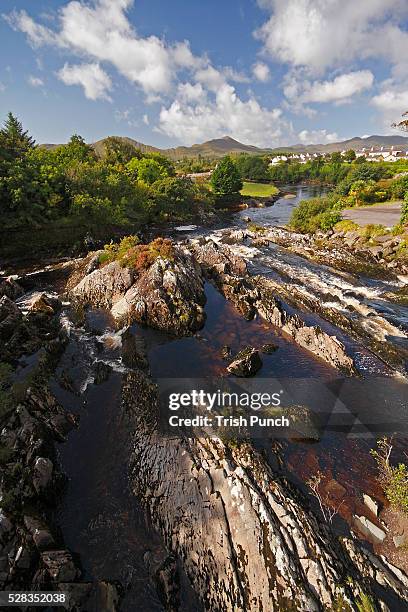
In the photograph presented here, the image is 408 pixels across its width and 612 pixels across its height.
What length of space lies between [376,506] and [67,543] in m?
12.8

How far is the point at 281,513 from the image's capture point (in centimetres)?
1187

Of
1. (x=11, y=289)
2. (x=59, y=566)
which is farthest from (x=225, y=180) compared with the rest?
(x=59, y=566)

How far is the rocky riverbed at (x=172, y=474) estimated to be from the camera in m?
10.3

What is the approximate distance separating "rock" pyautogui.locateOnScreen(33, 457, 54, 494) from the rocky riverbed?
4 cm

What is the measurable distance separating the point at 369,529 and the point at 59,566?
11935mm

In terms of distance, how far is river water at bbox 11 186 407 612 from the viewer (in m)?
11.6

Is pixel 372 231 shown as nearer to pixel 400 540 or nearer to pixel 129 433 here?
pixel 400 540

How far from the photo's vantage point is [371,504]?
13055 mm

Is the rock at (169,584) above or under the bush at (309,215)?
under

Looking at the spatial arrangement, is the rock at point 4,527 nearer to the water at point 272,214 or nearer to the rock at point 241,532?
the rock at point 241,532

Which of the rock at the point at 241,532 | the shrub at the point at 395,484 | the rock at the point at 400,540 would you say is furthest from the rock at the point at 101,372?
the rock at the point at 400,540

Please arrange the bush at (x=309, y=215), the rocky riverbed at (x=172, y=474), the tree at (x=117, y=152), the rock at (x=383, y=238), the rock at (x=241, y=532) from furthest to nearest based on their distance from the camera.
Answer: the tree at (x=117, y=152)
the bush at (x=309, y=215)
the rock at (x=383, y=238)
the rocky riverbed at (x=172, y=474)
the rock at (x=241, y=532)

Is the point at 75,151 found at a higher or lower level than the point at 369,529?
higher

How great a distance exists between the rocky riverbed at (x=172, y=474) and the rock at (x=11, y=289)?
312 centimetres
